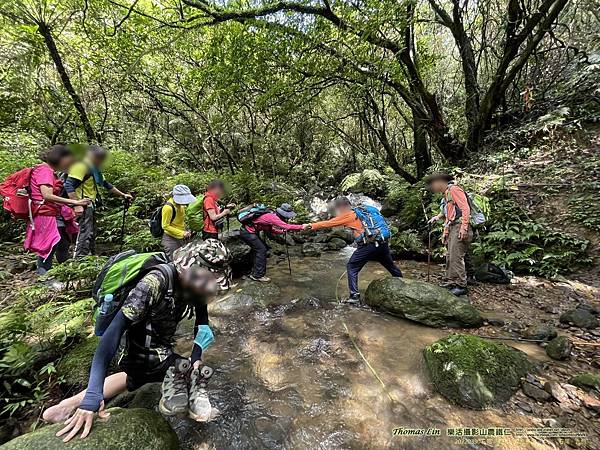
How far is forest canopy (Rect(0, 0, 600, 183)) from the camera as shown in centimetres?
752

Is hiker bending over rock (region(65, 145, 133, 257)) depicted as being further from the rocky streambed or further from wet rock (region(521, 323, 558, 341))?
wet rock (region(521, 323, 558, 341))

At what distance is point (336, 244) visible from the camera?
9.97 meters

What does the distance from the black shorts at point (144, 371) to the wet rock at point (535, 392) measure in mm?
3725

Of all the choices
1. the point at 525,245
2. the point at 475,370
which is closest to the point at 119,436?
the point at 475,370

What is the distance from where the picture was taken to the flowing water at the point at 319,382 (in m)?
2.77

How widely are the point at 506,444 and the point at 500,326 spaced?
7.98ft

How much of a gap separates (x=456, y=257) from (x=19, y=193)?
7.38 m

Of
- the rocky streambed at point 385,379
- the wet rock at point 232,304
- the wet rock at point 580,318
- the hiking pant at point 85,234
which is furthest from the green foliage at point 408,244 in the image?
the hiking pant at point 85,234

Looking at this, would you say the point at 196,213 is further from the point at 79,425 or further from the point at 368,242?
Answer: the point at 79,425

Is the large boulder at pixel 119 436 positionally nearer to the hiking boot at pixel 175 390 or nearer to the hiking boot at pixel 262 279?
the hiking boot at pixel 175 390

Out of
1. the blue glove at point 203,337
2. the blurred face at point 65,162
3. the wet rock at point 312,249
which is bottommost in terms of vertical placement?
the wet rock at point 312,249

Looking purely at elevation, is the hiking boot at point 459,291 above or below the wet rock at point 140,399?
above

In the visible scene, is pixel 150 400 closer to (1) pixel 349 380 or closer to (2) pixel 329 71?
(1) pixel 349 380

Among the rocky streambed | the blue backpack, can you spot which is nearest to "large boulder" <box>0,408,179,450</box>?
the rocky streambed
